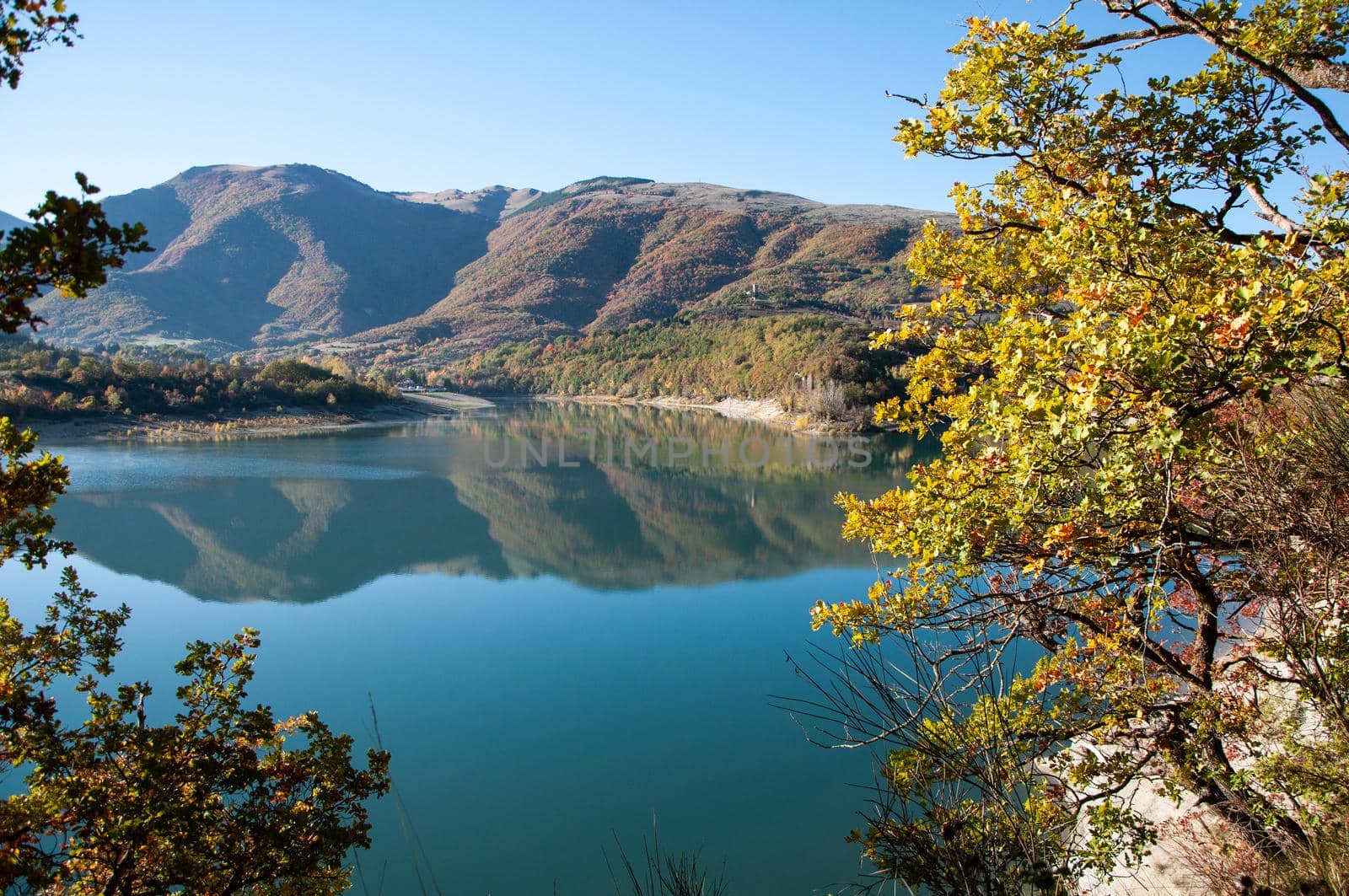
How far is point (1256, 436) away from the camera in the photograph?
2.74m

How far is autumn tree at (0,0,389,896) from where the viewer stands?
185 centimetres

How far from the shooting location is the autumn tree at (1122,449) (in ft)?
7.27

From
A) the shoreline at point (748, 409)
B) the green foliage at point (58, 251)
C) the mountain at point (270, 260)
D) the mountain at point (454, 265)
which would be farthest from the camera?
the mountain at point (270, 260)

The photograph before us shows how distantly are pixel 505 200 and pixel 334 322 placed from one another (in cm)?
8797

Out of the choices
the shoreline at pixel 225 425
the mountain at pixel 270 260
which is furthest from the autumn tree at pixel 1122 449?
the mountain at pixel 270 260

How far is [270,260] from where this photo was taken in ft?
414

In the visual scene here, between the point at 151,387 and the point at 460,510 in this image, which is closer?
the point at 460,510

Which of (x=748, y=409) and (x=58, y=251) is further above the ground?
(x=58, y=251)

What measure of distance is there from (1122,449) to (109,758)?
3.42m

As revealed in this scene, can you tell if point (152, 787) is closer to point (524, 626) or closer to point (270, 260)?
point (524, 626)

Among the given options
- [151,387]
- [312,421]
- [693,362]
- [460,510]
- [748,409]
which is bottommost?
[460,510]

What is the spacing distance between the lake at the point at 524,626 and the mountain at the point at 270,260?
77.8m

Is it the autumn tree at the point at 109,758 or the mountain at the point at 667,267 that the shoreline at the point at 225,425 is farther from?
the mountain at the point at 667,267

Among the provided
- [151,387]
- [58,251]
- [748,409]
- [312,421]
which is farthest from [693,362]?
[58,251]
